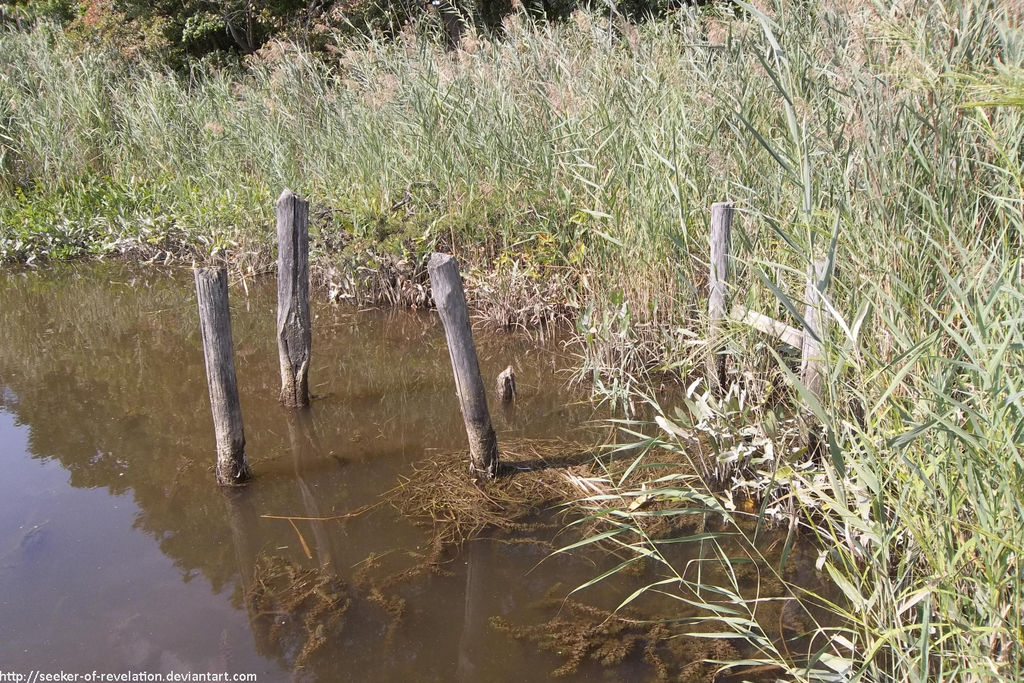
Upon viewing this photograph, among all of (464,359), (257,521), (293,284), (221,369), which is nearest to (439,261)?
(464,359)

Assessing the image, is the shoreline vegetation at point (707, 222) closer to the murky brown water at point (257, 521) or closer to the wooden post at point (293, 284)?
the murky brown water at point (257, 521)

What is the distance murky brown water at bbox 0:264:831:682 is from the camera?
3.00m

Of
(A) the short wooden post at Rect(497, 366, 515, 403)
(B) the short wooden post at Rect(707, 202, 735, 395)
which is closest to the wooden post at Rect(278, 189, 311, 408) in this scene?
(A) the short wooden post at Rect(497, 366, 515, 403)

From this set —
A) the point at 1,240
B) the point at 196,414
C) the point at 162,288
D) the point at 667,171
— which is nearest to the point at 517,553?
the point at 667,171

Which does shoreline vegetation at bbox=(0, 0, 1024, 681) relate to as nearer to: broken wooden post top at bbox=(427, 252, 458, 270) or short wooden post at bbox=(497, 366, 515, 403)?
short wooden post at bbox=(497, 366, 515, 403)

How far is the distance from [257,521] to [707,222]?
2894 mm

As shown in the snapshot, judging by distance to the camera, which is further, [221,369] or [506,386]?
[506,386]

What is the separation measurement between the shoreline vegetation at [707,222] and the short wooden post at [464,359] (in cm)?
57

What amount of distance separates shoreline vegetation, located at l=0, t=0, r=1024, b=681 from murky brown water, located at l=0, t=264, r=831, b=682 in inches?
19.6

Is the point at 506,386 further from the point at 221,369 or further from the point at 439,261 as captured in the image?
the point at 221,369

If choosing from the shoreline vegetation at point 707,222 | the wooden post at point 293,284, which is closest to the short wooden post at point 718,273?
the shoreline vegetation at point 707,222

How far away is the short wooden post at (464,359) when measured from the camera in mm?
3764

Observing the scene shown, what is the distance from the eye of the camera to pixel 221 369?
396 cm

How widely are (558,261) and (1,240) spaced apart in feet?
20.4
